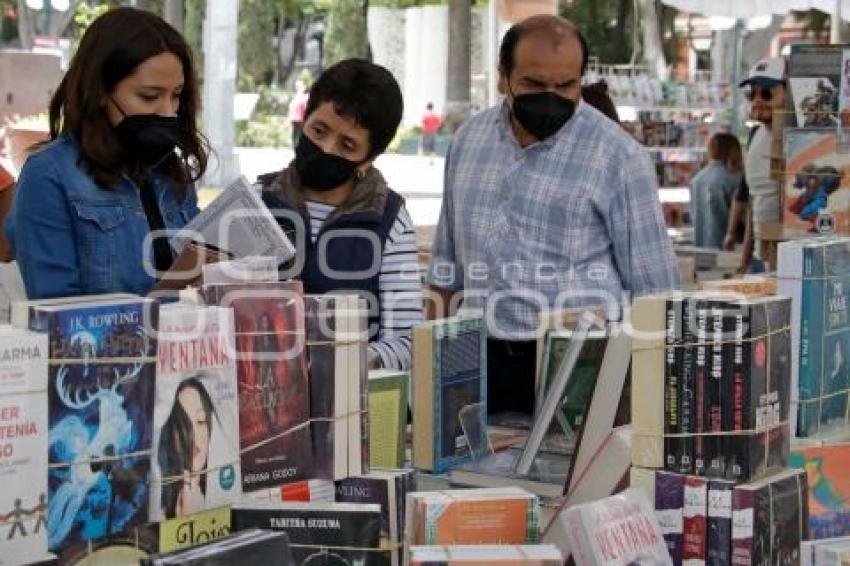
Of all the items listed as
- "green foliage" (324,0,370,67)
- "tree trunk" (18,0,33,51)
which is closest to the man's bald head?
"tree trunk" (18,0,33,51)

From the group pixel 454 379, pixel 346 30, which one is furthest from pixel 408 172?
pixel 454 379

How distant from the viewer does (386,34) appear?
3212 centimetres

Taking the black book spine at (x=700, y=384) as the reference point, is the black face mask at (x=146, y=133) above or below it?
above

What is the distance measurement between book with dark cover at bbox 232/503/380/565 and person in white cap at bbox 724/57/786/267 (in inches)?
212

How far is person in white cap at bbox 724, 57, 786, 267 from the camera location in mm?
7332

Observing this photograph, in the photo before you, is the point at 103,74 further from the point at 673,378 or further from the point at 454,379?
the point at 673,378

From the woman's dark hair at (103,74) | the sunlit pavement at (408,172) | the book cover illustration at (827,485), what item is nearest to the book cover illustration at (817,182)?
the book cover illustration at (827,485)

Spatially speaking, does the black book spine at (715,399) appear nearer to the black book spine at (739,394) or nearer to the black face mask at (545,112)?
the black book spine at (739,394)

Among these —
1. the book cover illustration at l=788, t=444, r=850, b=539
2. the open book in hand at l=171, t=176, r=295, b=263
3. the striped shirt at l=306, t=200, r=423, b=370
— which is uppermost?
the open book in hand at l=171, t=176, r=295, b=263

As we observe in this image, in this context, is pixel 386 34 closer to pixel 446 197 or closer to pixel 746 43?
pixel 746 43

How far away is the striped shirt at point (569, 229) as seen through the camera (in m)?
3.51

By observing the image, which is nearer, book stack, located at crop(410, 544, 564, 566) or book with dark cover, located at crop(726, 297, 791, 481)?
book stack, located at crop(410, 544, 564, 566)

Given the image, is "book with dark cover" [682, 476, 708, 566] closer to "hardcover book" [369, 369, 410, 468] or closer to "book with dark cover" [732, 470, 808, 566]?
"book with dark cover" [732, 470, 808, 566]

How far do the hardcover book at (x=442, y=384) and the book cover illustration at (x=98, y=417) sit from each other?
0.96 metres
